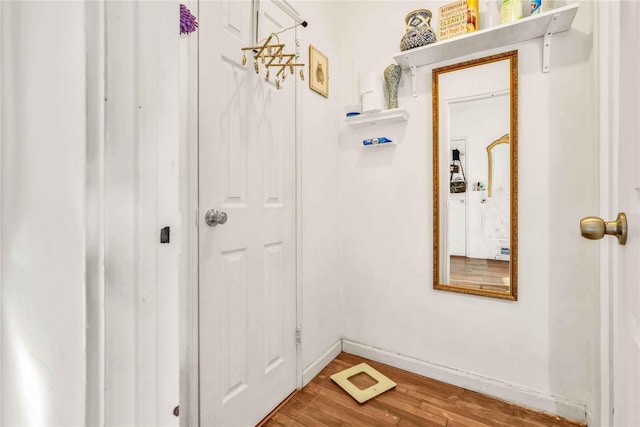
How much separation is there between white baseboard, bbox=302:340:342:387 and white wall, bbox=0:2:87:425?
1549mm

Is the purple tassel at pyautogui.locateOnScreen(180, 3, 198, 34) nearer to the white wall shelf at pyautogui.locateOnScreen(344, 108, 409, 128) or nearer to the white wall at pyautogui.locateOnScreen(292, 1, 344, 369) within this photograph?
the white wall at pyautogui.locateOnScreen(292, 1, 344, 369)

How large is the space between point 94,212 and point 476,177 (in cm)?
175

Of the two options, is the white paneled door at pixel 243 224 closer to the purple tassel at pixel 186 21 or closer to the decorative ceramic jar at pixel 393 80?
the purple tassel at pixel 186 21

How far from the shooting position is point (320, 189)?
1871 millimetres

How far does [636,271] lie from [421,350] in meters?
1.50

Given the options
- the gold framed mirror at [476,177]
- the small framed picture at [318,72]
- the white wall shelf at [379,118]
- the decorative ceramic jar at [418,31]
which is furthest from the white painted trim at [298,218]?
the gold framed mirror at [476,177]

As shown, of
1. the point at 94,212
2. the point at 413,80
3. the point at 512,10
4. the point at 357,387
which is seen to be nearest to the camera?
the point at 94,212

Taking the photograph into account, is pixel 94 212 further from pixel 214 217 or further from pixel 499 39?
pixel 499 39

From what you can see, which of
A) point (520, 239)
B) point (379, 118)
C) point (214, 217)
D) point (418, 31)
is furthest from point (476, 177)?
point (214, 217)

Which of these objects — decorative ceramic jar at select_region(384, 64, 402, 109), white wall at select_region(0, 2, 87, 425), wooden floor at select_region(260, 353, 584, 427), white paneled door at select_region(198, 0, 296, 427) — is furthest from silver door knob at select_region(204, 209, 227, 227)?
decorative ceramic jar at select_region(384, 64, 402, 109)

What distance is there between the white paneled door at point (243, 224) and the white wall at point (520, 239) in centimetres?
59

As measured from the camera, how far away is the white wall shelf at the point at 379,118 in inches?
69.9

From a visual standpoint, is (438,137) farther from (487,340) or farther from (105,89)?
(105,89)

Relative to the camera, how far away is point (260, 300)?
1413 mm
